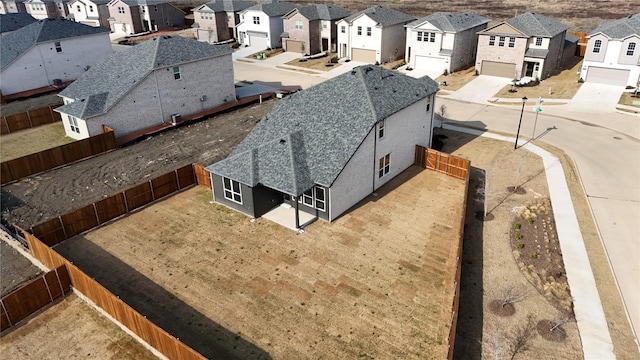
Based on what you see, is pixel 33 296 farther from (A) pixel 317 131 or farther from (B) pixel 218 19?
(B) pixel 218 19

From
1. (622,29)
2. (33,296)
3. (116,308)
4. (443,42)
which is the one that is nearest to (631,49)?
(622,29)

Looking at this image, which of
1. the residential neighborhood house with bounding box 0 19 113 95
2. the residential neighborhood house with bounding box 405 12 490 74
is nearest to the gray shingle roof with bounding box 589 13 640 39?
the residential neighborhood house with bounding box 405 12 490 74

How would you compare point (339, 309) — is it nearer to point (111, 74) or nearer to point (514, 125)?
point (514, 125)

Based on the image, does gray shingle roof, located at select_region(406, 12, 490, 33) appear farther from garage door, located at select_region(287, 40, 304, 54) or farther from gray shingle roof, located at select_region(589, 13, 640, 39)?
garage door, located at select_region(287, 40, 304, 54)

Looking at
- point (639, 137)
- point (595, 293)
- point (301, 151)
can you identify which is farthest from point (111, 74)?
point (639, 137)

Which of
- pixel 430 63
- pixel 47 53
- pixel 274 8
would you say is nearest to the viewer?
pixel 47 53

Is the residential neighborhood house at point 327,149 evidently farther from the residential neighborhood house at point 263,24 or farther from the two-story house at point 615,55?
the residential neighborhood house at point 263,24

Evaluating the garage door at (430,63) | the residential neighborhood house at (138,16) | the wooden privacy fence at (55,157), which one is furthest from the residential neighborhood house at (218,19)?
the wooden privacy fence at (55,157)
